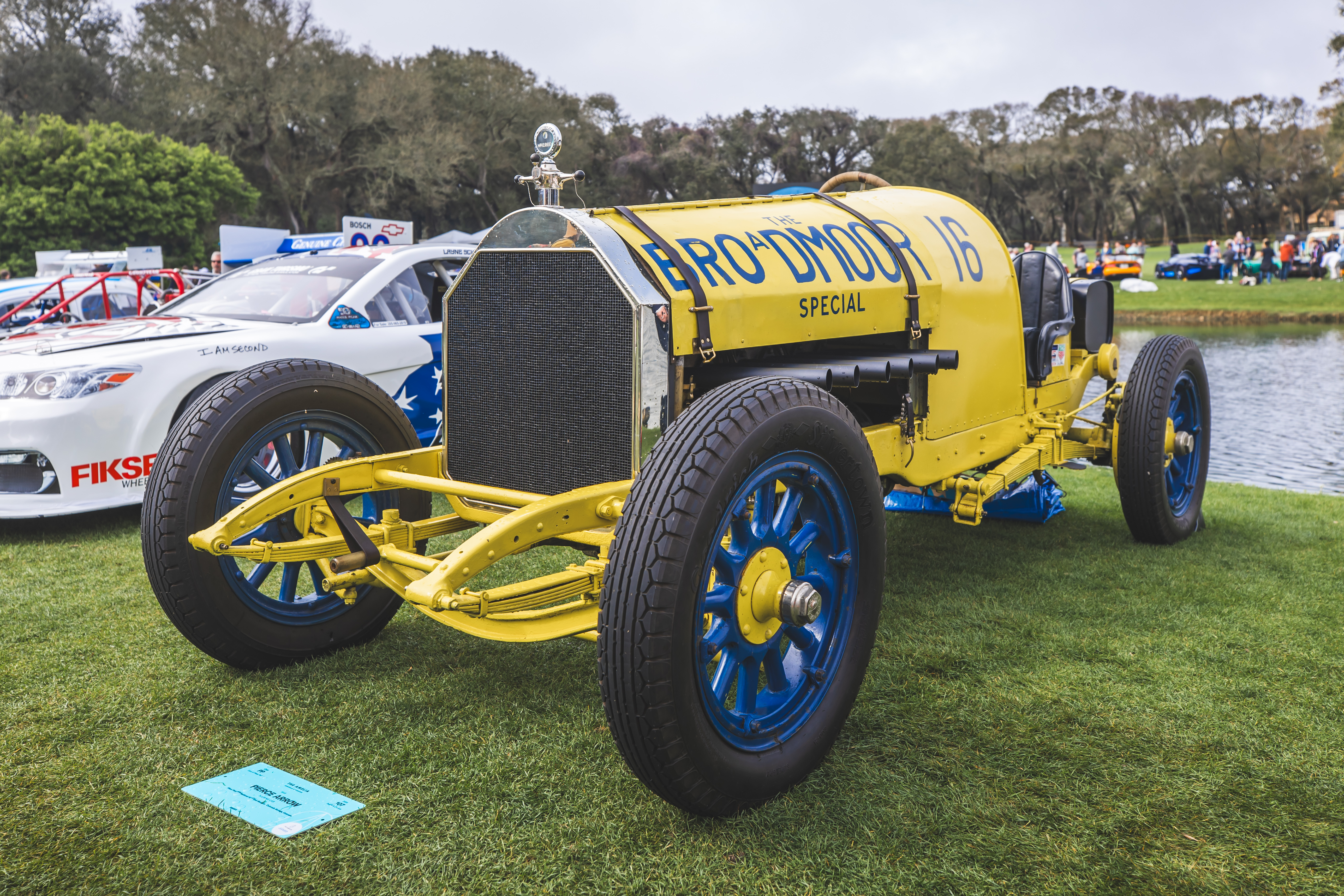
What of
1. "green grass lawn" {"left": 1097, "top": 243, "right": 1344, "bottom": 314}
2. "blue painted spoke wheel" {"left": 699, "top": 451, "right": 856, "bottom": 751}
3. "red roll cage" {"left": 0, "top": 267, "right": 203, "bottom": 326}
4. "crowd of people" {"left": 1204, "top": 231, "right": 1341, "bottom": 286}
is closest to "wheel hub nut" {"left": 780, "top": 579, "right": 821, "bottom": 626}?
"blue painted spoke wheel" {"left": 699, "top": 451, "right": 856, "bottom": 751}

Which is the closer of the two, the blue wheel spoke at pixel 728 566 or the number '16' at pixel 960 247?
the blue wheel spoke at pixel 728 566

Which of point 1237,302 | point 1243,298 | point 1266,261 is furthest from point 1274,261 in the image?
point 1237,302

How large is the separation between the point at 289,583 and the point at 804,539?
1.92 meters

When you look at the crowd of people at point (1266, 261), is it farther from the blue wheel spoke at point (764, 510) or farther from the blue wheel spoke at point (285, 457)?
the blue wheel spoke at point (764, 510)

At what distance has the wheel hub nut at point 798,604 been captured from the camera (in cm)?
251

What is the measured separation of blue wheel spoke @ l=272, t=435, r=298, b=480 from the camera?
3.43 m

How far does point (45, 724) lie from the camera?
9.76 feet

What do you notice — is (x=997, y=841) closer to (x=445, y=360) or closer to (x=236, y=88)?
(x=445, y=360)

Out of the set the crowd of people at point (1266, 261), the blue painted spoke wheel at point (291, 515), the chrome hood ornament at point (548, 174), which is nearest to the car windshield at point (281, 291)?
the blue painted spoke wheel at point (291, 515)

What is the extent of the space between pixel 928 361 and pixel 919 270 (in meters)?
0.48

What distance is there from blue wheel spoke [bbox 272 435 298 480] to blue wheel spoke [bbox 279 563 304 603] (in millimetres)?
320

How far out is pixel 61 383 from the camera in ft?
17.1

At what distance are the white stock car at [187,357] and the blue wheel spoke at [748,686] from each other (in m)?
2.40

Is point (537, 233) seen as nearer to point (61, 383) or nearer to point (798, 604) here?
point (798, 604)
